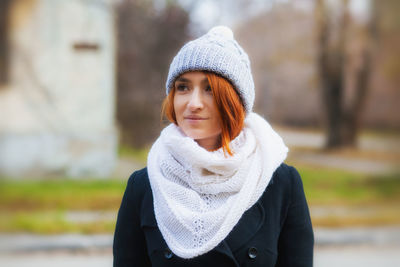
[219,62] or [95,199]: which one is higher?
[95,199]

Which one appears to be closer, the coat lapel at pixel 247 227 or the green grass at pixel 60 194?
the coat lapel at pixel 247 227

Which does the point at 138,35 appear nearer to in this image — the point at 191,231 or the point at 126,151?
the point at 126,151

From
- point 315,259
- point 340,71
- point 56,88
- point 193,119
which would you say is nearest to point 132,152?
point 56,88

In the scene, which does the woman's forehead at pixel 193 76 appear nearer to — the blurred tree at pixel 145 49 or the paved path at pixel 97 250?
the paved path at pixel 97 250

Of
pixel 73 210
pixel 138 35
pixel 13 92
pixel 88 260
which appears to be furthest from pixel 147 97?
pixel 88 260

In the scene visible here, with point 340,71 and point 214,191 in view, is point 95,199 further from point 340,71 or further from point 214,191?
point 340,71

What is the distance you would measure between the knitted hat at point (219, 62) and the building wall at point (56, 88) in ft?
25.9

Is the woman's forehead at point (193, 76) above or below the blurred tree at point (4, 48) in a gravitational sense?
below

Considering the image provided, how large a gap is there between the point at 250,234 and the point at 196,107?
0.47 meters

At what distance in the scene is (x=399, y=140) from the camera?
49.4ft

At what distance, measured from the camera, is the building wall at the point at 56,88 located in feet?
30.2

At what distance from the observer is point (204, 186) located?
1.81m

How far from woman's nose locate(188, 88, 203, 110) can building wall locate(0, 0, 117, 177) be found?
8005 mm

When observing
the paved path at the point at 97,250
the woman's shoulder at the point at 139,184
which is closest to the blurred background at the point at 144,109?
the paved path at the point at 97,250
